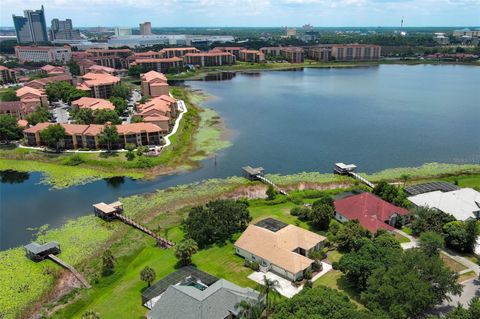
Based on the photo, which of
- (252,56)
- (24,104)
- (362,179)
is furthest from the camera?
(252,56)

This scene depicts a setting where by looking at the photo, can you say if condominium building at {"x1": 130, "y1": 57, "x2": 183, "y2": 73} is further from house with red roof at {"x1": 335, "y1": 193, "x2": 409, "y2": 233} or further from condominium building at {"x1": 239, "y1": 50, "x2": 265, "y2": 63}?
house with red roof at {"x1": 335, "y1": 193, "x2": 409, "y2": 233}

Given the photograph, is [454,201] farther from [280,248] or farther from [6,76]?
[6,76]

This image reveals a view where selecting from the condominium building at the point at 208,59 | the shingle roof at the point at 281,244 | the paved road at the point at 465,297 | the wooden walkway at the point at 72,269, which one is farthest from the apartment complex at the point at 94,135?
the condominium building at the point at 208,59

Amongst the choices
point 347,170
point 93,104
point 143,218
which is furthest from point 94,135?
point 347,170

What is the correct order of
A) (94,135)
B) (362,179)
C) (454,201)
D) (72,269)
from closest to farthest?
(72,269) < (454,201) < (362,179) < (94,135)

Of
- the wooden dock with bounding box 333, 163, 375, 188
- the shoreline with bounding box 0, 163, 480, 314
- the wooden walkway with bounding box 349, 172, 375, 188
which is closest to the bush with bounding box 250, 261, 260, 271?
the shoreline with bounding box 0, 163, 480, 314

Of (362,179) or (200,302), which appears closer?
(200,302)

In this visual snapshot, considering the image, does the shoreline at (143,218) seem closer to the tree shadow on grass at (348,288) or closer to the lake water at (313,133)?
the lake water at (313,133)

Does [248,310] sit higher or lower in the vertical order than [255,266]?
higher
